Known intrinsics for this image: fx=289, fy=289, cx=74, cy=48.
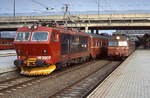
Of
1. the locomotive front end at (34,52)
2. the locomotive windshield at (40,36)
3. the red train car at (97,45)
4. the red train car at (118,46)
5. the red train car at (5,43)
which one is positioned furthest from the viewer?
the red train car at (5,43)

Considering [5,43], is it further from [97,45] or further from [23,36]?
[23,36]

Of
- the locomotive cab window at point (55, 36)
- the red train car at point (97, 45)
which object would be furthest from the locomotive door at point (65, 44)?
the red train car at point (97, 45)

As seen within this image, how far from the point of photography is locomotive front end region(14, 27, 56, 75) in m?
16.9

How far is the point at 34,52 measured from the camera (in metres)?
17.1

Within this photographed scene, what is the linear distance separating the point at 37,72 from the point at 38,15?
47043mm

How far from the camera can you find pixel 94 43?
1240 inches

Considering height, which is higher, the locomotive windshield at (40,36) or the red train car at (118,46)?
the locomotive windshield at (40,36)

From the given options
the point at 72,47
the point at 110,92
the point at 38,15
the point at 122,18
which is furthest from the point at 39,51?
the point at 38,15

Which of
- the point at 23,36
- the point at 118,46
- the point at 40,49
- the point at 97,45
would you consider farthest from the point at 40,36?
the point at 97,45

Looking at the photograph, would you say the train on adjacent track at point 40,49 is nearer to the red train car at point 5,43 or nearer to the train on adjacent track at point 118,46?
the train on adjacent track at point 118,46

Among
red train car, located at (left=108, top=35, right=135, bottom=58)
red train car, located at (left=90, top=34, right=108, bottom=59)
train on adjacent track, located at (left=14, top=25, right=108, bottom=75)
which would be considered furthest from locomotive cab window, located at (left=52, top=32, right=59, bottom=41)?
red train car, located at (left=108, top=35, right=135, bottom=58)

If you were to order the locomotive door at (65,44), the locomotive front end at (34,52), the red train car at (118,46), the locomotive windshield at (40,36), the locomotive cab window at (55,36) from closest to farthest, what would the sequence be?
the locomotive front end at (34,52)
the locomotive windshield at (40,36)
the locomotive cab window at (55,36)
the locomotive door at (65,44)
the red train car at (118,46)

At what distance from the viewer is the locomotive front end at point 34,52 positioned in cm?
1686

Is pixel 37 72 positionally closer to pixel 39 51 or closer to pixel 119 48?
pixel 39 51
